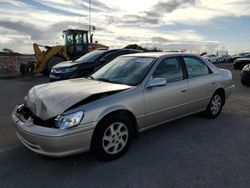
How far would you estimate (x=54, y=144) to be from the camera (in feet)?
11.2

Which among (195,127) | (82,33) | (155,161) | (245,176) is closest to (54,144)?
(155,161)

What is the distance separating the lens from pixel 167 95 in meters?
4.70

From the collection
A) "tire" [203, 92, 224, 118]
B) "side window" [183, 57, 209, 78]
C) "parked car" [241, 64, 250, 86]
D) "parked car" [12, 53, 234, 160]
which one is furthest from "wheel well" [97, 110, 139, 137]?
"parked car" [241, 64, 250, 86]

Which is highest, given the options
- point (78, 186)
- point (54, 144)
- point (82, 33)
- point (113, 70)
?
point (82, 33)

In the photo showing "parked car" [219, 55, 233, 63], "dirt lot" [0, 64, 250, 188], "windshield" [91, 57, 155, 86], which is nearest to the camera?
"dirt lot" [0, 64, 250, 188]

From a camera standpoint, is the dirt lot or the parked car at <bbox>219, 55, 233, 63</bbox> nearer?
the dirt lot

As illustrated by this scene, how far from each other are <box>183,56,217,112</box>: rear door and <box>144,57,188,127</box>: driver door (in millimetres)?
206

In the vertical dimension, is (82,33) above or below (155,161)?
above

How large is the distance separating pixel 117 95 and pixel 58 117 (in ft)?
3.02

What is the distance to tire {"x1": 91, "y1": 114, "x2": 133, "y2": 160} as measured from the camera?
3.75 metres

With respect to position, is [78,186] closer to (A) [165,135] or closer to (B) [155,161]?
(B) [155,161]

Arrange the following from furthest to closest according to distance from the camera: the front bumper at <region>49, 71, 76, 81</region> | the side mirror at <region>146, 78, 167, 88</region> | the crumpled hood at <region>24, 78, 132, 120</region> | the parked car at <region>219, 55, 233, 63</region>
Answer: the parked car at <region>219, 55, 233, 63</region> → the front bumper at <region>49, 71, 76, 81</region> → the side mirror at <region>146, 78, 167, 88</region> → the crumpled hood at <region>24, 78, 132, 120</region>

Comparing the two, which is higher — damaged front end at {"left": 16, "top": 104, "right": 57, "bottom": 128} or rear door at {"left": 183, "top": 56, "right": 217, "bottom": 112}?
rear door at {"left": 183, "top": 56, "right": 217, "bottom": 112}

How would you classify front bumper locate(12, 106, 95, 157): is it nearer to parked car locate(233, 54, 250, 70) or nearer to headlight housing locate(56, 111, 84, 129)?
headlight housing locate(56, 111, 84, 129)
